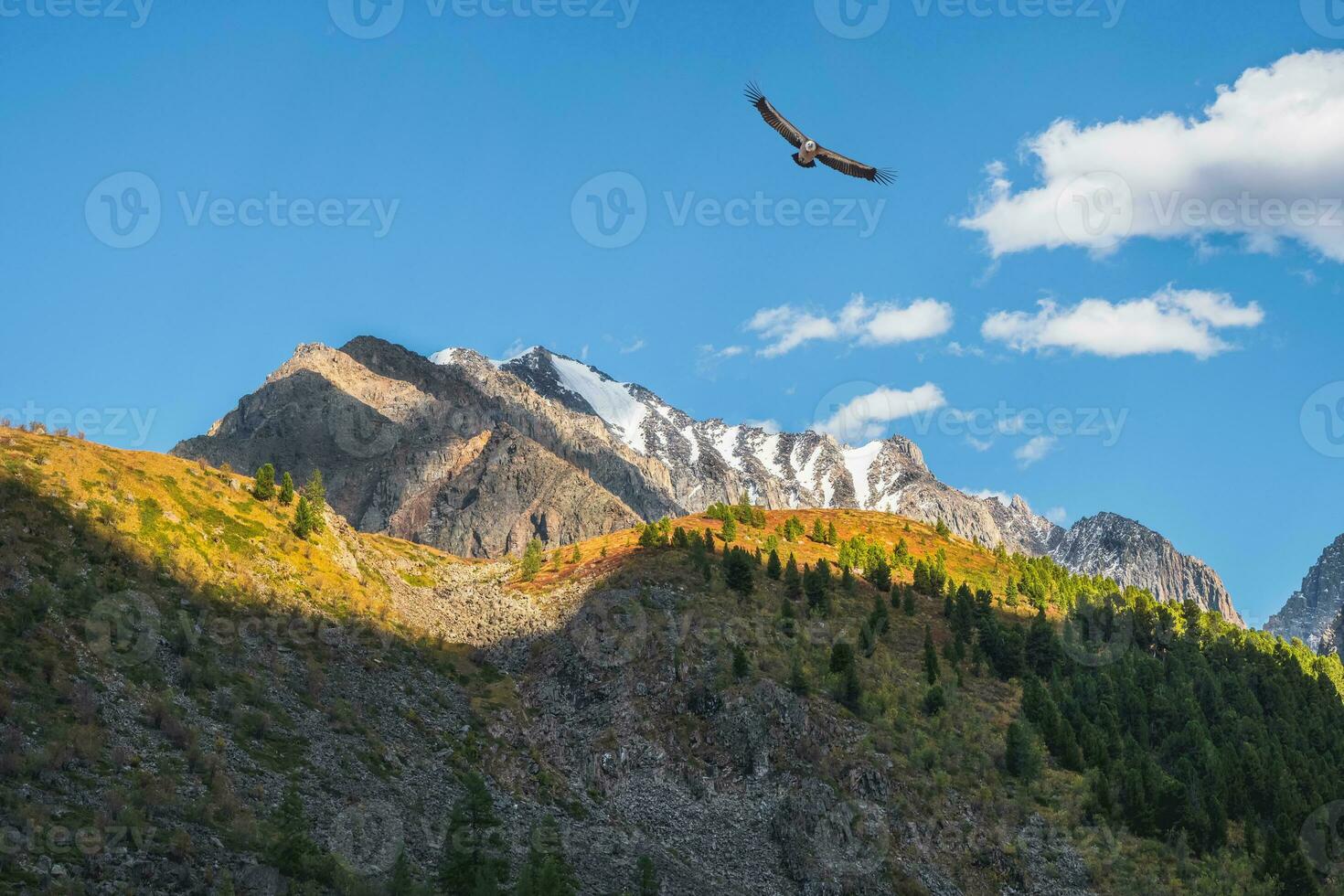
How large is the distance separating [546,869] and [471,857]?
12.4ft

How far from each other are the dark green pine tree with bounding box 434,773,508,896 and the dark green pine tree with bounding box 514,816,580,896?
149 centimetres

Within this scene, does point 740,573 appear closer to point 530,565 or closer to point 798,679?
point 798,679

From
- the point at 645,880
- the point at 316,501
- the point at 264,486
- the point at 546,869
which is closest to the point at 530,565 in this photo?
the point at 316,501

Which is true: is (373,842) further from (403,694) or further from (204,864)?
(403,694)

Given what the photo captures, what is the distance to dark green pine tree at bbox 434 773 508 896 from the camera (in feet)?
158

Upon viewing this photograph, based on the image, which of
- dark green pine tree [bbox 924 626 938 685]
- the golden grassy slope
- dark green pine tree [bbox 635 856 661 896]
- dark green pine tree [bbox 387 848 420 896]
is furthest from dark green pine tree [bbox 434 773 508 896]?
dark green pine tree [bbox 924 626 938 685]

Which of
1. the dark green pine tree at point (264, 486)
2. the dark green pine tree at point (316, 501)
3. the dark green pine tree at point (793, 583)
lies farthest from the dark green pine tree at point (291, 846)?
the dark green pine tree at point (793, 583)

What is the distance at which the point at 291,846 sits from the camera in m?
43.8

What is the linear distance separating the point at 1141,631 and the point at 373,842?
107554 mm

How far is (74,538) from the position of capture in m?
68.8

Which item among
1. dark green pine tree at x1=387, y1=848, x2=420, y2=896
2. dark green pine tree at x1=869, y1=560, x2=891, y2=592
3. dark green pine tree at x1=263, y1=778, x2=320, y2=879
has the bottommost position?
dark green pine tree at x1=387, y1=848, x2=420, y2=896

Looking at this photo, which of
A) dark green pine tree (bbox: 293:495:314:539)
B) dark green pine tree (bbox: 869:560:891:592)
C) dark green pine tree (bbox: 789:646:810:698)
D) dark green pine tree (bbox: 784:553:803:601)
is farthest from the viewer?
dark green pine tree (bbox: 869:560:891:592)

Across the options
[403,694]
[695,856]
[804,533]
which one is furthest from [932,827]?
[804,533]

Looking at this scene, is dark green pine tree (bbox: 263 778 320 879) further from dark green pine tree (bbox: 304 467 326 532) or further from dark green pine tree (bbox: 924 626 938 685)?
dark green pine tree (bbox: 924 626 938 685)
